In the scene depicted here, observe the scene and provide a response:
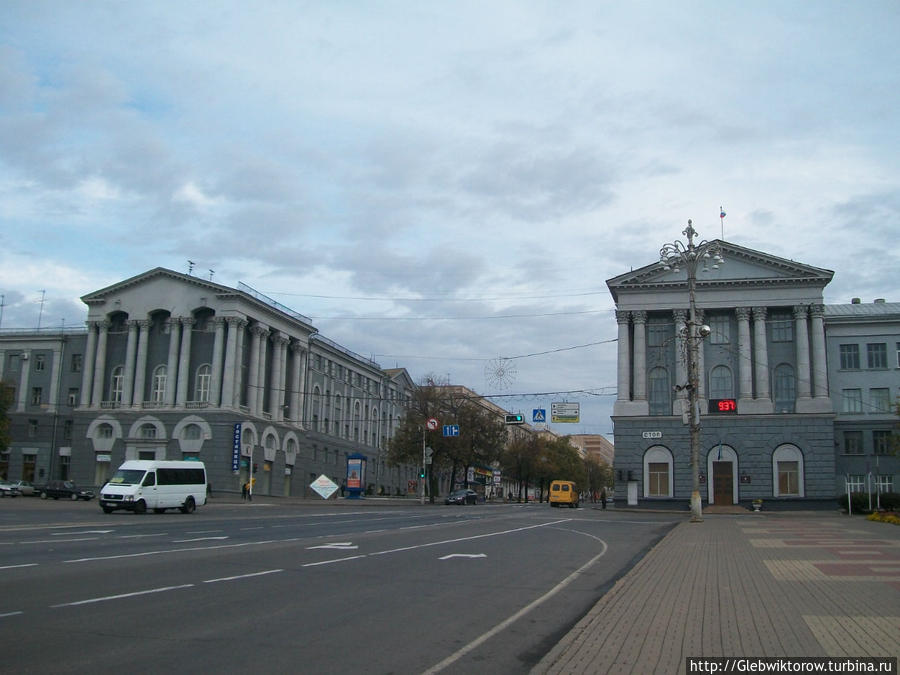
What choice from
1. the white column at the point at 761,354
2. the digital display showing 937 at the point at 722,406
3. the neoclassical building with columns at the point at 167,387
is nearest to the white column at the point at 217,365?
the neoclassical building with columns at the point at 167,387

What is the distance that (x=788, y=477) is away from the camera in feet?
207

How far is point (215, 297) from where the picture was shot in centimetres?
7188

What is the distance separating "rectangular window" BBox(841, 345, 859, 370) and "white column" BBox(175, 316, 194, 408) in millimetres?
55561

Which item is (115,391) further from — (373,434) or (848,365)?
(848,365)

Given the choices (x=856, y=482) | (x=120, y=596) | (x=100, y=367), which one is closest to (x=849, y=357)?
(x=856, y=482)

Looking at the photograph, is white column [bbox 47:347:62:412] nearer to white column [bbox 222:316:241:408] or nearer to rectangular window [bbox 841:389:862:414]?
white column [bbox 222:316:241:408]

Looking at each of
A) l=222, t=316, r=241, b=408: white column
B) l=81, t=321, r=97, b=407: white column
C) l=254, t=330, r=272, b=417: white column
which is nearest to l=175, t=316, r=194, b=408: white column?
l=222, t=316, r=241, b=408: white column

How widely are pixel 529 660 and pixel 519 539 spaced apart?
1806 cm

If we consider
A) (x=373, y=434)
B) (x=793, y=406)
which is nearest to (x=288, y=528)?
(x=793, y=406)

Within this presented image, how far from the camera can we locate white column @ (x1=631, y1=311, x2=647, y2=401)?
66.8m

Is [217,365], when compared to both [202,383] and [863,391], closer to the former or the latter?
[202,383]

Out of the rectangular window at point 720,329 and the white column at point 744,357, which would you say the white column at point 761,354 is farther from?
the rectangular window at point 720,329

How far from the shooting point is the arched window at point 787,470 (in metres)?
62.6

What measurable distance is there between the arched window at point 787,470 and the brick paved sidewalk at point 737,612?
44524 mm
